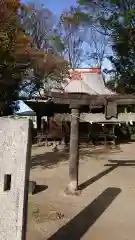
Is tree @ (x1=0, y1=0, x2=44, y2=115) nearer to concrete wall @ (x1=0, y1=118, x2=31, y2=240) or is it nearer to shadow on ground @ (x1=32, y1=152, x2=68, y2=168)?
shadow on ground @ (x1=32, y1=152, x2=68, y2=168)

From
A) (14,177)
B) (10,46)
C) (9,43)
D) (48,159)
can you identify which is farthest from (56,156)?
(14,177)

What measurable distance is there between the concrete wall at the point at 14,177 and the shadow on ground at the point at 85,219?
2.15 meters

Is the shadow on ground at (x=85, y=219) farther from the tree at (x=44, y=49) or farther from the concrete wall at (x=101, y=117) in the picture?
the tree at (x=44, y=49)

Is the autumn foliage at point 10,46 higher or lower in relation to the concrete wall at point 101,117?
higher

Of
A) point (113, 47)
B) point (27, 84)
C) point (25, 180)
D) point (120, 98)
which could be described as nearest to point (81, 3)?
point (113, 47)

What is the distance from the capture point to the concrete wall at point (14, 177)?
4.52 meters

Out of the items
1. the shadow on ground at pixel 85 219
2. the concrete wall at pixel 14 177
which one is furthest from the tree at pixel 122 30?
the concrete wall at pixel 14 177

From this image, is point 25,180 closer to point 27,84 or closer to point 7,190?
point 7,190

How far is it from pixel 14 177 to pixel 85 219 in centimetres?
368

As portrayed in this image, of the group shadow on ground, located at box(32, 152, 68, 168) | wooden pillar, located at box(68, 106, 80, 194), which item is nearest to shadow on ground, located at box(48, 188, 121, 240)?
wooden pillar, located at box(68, 106, 80, 194)

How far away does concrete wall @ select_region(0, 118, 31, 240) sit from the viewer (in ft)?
14.8

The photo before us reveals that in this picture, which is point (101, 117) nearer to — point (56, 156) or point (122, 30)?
point (56, 156)

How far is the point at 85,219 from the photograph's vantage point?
7773 millimetres

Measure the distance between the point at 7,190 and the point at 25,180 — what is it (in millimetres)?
265
